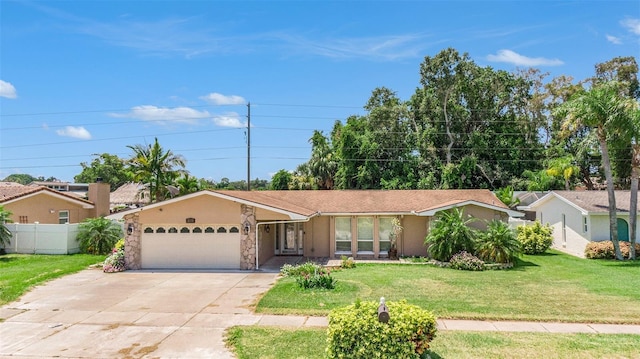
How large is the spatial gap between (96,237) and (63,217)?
6.55m

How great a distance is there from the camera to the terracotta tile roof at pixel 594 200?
845 inches

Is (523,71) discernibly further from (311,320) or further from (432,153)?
(311,320)

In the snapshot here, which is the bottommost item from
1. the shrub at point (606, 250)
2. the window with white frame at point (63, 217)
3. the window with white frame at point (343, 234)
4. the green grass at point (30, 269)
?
the green grass at point (30, 269)

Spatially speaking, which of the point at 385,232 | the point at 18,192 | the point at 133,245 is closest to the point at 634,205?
the point at 385,232

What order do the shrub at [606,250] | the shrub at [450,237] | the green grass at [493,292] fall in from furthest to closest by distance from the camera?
1. the shrub at [606,250]
2. the shrub at [450,237]
3. the green grass at [493,292]

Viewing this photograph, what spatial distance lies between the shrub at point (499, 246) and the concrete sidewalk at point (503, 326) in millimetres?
7855

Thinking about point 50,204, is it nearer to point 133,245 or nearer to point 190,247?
point 133,245

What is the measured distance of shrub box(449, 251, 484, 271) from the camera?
701 inches

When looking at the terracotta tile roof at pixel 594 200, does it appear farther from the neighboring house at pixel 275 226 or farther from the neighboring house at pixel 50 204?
the neighboring house at pixel 50 204

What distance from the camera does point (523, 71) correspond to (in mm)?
48656

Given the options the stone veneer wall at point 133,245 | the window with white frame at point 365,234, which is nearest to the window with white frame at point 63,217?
the stone veneer wall at point 133,245

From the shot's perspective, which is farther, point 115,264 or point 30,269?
point 115,264

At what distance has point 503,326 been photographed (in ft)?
33.5

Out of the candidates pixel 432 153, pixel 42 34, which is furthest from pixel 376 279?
pixel 432 153
